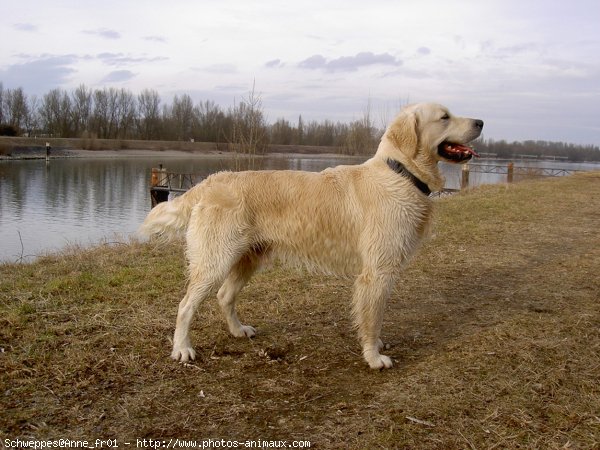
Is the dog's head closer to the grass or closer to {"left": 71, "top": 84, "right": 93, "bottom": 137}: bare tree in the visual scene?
the grass

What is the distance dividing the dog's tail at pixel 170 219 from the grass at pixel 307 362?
2.89ft

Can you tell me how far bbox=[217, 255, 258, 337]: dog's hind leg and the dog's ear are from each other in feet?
5.40

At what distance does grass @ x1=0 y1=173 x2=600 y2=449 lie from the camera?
122 inches

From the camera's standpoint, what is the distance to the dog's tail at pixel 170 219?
4.41 meters

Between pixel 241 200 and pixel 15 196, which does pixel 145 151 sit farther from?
pixel 241 200

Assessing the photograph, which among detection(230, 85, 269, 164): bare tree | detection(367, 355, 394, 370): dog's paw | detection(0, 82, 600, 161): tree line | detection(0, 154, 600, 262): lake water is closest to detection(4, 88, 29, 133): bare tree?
detection(0, 82, 600, 161): tree line

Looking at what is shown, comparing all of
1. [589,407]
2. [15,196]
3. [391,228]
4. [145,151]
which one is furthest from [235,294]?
[145,151]

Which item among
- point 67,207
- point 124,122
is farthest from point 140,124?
point 67,207

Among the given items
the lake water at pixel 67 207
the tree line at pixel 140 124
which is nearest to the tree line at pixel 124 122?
the tree line at pixel 140 124

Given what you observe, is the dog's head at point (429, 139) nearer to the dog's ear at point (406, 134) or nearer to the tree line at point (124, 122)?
the dog's ear at point (406, 134)

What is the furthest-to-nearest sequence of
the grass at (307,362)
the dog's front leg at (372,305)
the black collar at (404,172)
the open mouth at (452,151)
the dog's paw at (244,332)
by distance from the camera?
the dog's paw at (244,332), the open mouth at (452,151), the black collar at (404,172), the dog's front leg at (372,305), the grass at (307,362)

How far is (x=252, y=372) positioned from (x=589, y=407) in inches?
92.7

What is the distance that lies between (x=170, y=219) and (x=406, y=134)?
2.21 meters

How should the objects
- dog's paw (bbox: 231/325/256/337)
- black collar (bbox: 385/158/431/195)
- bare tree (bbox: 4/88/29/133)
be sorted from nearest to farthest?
1. black collar (bbox: 385/158/431/195)
2. dog's paw (bbox: 231/325/256/337)
3. bare tree (bbox: 4/88/29/133)
